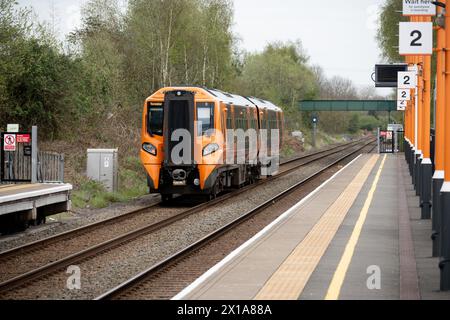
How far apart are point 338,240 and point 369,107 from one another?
83120 mm

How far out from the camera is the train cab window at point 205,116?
23.0 metres

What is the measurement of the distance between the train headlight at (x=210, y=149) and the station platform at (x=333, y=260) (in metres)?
3.08

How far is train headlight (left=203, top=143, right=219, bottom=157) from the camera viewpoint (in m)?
22.8

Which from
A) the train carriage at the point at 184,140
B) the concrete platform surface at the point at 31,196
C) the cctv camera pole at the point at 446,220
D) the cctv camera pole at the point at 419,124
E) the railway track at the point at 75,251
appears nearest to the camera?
the cctv camera pole at the point at 446,220

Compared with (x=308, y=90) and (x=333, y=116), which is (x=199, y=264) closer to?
(x=308, y=90)

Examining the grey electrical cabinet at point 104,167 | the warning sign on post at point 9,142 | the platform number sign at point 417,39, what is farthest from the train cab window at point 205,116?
the platform number sign at point 417,39

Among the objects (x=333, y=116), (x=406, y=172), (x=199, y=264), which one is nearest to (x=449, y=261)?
(x=199, y=264)

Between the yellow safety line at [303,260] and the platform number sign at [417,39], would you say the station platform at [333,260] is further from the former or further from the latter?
the platform number sign at [417,39]

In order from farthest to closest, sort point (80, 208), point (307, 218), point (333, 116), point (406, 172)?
point (333, 116), point (406, 172), point (80, 208), point (307, 218)

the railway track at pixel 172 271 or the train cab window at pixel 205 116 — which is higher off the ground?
the train cab window at pixel 205 116

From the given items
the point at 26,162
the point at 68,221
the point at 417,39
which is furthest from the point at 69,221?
the point at 417,39

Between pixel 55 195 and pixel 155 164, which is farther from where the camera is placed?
pixel 155 164

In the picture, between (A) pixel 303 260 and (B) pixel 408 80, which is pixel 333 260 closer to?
(A) pixel 303 260

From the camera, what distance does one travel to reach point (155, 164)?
22.6 metres
